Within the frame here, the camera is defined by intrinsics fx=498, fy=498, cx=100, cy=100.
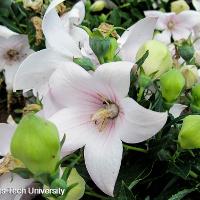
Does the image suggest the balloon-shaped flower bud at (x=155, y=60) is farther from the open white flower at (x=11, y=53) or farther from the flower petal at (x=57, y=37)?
the open white flower at (x=11, y=53)

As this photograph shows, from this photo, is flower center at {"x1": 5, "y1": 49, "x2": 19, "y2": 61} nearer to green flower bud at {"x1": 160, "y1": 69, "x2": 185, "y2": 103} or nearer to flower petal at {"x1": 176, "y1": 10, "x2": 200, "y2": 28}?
flower petal at {"x1": 176, "y1": 10, "x2": 200, "y2": 28}

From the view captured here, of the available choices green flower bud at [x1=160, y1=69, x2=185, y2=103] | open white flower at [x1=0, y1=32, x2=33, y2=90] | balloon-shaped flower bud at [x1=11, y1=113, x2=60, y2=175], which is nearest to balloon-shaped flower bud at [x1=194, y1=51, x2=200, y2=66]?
green flower bud at [x1=160, y1=69, x2=185, y2=103]

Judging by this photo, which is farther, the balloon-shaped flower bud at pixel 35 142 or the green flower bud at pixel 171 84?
the green flower bud at pixel 171 84

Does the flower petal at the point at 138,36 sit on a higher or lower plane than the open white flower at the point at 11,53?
higher

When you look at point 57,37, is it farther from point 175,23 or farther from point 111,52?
point 175,23

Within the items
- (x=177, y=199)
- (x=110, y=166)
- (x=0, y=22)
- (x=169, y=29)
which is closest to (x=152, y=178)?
(x=177, y=199)

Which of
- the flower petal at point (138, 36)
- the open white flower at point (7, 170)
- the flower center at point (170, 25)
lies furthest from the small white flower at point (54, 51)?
the flower center at point (170, 25)

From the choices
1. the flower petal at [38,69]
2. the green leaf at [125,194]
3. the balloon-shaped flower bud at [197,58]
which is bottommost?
the green leaf at [125,194]
